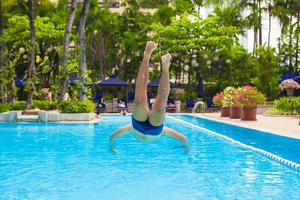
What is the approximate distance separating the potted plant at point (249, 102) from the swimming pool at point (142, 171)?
669 centimetres

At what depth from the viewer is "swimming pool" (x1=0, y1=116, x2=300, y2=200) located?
26.1ft

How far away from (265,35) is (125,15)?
49.6ft

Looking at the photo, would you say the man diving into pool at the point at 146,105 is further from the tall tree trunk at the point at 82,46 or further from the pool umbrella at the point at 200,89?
the pool umbrella at the point at 200,89

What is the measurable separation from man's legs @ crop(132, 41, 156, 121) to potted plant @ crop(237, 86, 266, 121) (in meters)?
18.3

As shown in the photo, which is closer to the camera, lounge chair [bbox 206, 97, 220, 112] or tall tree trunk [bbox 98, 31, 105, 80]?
lounge chair [bbox 206, 97, 220, 112]

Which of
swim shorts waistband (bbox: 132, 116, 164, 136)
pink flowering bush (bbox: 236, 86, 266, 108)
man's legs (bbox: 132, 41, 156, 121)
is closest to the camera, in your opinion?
man's legs (bbox: 132, 41, 156, 121)

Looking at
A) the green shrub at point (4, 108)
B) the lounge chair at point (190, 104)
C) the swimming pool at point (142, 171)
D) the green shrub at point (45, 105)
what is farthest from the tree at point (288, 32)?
the swimming pool at point (142, 171)

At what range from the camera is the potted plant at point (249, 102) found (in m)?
22.5

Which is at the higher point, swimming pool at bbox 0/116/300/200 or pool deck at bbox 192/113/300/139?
pool deck at bbox 192/113/300/139

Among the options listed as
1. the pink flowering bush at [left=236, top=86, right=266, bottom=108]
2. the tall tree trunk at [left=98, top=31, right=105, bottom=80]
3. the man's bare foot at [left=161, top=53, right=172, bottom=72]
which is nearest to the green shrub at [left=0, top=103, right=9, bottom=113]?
the pink flowering bush at [left=236, top=86, right=266, bottom=108]

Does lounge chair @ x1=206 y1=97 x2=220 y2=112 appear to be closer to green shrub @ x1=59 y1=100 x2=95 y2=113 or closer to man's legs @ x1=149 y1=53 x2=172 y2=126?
green shrub @ x1=59 y1=100 x2=95 y2=113

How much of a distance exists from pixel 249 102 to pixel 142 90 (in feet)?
61.0

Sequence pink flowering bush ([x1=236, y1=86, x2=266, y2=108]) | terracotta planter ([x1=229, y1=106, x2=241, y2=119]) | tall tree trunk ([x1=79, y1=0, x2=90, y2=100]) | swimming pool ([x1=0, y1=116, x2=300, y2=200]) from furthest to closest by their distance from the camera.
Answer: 1. tall tree trunk ([x1=79, y1=0, x2=90, y2=100])
2. terracotta planter ([x1=229, y1=106, x2=241, y2=119])
3. pink flowering bush ([x1=236, y1=86, x2=266, y2=108])
4. swimming pool ([x1=0, y1=116, x2=300, y2=200])

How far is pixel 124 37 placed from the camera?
1602 inches
